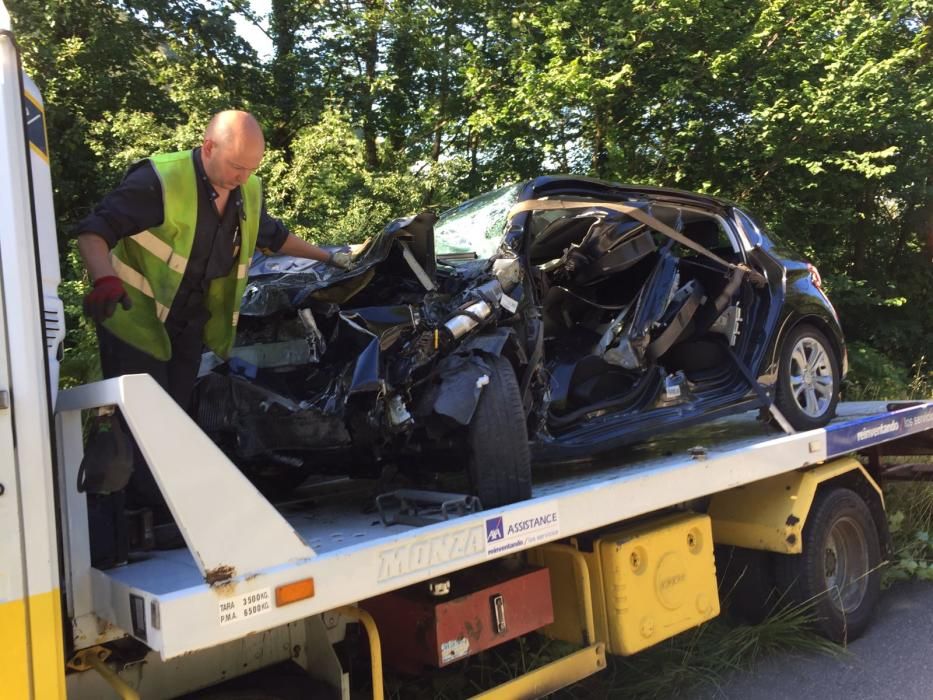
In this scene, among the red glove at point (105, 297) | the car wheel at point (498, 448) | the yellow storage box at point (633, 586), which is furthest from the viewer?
the yellow storage box at point (633, 586)

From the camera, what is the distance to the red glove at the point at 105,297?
7.92 feet

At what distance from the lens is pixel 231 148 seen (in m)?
2.73

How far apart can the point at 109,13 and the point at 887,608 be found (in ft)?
33.0

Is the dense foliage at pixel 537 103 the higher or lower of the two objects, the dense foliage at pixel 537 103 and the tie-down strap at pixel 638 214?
the higher

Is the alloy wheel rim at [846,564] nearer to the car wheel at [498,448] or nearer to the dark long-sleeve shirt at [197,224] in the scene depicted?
the car wheel at [498,448]

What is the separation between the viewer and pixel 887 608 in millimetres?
5223

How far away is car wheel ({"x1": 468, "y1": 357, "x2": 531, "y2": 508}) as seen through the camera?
302 centimetres

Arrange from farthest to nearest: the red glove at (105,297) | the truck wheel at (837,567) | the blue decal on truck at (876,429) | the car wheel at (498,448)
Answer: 1. the blue decal on truck at (876,429)
2. the truck wheel at (837,567)
3. the car wheel at (498,448)
4. the red glove at (105,297)

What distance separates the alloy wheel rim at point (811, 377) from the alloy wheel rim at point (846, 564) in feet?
2.30

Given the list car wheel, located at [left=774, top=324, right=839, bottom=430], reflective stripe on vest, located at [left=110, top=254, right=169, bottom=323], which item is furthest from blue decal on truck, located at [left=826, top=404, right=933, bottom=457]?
reflective stripe on vest, located at [left=110, top=254, right=169, bottom=323]

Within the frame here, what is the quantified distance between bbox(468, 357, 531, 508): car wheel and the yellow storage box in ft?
1.84

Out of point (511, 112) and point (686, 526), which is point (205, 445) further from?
point (511, 112)

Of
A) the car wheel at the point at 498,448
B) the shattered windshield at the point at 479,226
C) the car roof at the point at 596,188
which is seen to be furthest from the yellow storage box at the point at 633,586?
the car roof at the point at 596,188

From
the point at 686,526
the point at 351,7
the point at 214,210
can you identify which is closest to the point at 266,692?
the point at 214,210
